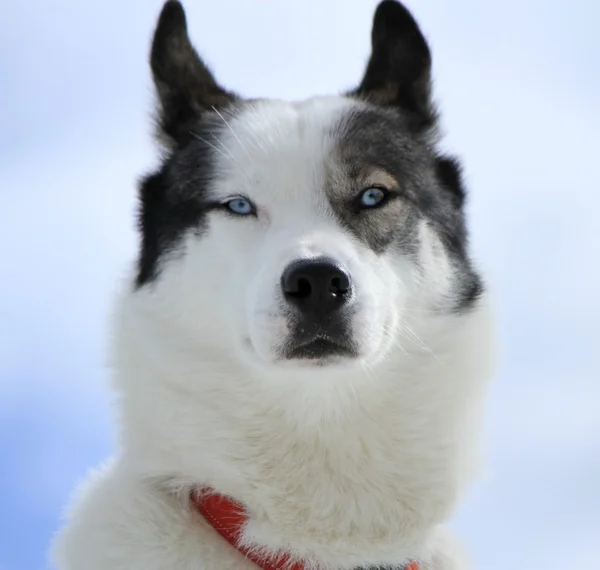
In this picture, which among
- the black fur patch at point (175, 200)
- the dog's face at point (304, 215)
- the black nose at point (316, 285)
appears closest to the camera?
the black nose at point (316, 285)

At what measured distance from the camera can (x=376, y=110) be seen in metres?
4.80

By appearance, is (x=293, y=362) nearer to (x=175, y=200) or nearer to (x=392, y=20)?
(x=175, y=200)

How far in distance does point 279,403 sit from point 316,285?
0.68 meters

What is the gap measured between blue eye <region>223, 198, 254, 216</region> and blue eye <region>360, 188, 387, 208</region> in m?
0.51

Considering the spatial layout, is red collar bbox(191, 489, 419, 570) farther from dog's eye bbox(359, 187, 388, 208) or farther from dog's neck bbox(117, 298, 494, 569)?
dog's eye bbox(359, 187, 388, 208)

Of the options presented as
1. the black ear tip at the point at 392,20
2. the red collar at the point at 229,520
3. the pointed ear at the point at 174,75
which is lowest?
the red collar at the point at 229,520

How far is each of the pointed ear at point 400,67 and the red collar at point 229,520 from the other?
2243 millimetres

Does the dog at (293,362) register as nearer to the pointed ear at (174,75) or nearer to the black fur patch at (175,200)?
the black fur patch at (175,200)

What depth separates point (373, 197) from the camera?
429cm

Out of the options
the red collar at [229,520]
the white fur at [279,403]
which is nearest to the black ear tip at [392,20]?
the white fur at [279,403]

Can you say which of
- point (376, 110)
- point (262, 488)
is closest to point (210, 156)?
point (376, 110)

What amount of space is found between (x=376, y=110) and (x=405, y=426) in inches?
65.5

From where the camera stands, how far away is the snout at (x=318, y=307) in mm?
3646

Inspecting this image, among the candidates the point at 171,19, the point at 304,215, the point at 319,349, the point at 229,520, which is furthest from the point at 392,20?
the point at 229,520
